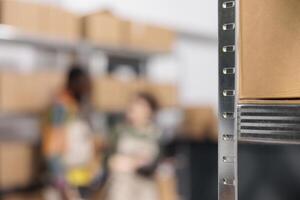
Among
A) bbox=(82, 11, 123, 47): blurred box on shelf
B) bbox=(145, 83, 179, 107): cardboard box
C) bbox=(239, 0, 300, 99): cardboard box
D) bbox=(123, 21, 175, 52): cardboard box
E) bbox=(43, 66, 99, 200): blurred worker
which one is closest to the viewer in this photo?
bbox=(239, 0, 300, 99): cardboard box

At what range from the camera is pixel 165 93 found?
392cm

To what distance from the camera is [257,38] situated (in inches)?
31.7

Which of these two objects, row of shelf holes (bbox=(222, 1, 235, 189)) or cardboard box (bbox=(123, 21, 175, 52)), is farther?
cardboard box (bbox=(123, 21, 175, 52))

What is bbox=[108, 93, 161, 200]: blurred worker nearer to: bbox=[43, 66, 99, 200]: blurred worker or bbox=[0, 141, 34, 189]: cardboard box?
bbox=[43, 66, 99, 200]: blurred worker

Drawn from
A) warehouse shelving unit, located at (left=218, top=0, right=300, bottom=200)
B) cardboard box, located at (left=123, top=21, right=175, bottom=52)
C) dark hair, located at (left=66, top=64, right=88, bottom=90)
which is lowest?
warehouse shelving unit, located at (left=218, top=0, right=300, bottom=200)

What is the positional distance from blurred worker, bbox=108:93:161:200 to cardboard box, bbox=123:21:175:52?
726 millimetres

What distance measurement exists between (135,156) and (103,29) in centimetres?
102

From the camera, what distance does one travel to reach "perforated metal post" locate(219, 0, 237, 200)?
2.71 feet

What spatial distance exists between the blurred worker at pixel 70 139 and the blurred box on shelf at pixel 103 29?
418mm

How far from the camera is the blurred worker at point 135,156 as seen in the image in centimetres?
300

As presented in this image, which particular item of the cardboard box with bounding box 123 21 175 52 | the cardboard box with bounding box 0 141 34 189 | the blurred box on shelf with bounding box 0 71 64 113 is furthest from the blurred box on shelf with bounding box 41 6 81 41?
the cardboard box with bounding box 0 141 34 189

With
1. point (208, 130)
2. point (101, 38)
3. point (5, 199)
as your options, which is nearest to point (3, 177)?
point (5, 199)

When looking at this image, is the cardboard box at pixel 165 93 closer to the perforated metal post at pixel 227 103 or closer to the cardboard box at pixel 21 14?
the cardboard box at pixel 21 14

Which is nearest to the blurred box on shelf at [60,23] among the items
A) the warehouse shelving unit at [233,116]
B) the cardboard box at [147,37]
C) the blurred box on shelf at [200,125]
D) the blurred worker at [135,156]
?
the cardboard box at [147,37]
